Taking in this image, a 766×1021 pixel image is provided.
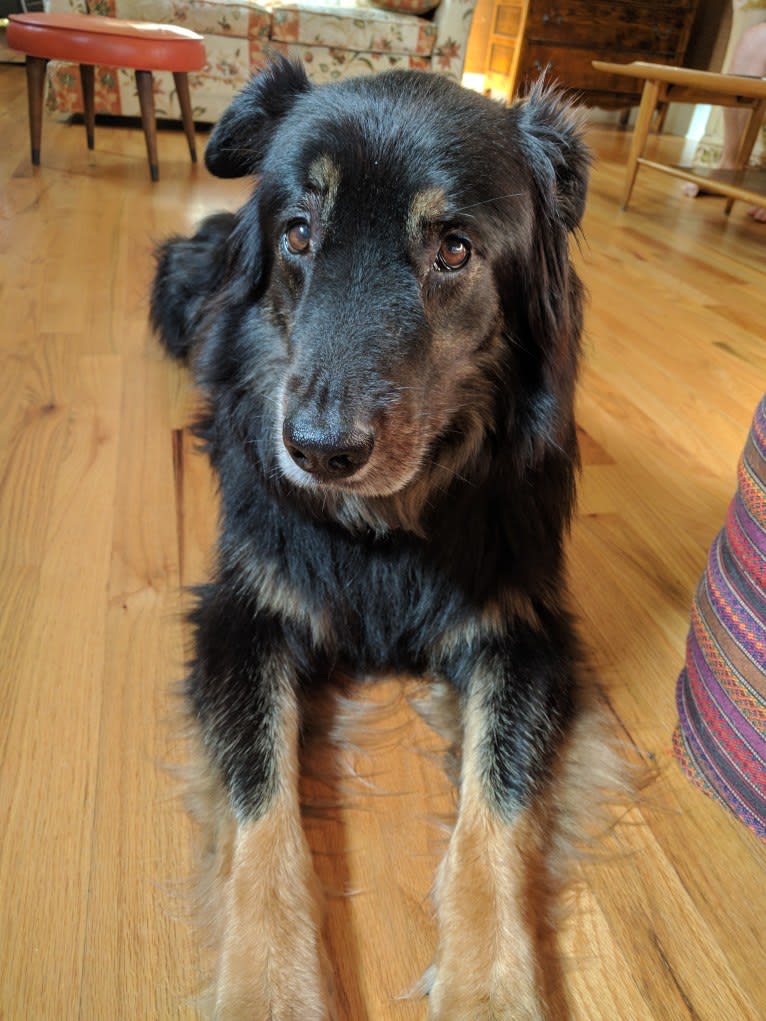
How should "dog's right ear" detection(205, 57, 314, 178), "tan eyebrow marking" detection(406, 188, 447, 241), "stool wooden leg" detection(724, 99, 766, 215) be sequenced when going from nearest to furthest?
1. "tan eyebrow marking" detection(406, 188, 447, 241)
2. "dog's right ear" detection(205, 57, 314, 178)
3. "stool wooden leg" detection(724, 99, 766, 215)

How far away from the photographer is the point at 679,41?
817 cm

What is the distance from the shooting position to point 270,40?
574 centimetres

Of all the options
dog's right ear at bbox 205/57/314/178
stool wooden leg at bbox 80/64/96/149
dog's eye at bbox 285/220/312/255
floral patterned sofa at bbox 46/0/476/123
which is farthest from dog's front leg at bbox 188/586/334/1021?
floral patterned sofa at bbox 46/0/476/123

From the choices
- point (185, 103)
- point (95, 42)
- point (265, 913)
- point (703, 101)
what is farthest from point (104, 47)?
point (265, 913)

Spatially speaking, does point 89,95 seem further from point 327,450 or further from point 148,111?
point 327,450

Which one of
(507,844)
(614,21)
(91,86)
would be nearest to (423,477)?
(507,844)

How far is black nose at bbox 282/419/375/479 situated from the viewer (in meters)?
1.08

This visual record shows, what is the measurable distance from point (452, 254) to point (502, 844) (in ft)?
2.91

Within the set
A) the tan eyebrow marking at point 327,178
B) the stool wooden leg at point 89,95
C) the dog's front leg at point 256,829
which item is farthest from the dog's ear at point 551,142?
the stool wooden leg at point 89,95

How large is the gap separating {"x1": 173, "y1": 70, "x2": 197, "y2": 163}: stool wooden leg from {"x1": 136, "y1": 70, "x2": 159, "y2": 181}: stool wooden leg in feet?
0.96

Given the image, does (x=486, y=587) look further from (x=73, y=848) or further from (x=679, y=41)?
(x=679, y=41)

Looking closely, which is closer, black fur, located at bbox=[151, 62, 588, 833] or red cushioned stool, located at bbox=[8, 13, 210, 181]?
black fur, located at bbox=[151, 62, 588, 833]

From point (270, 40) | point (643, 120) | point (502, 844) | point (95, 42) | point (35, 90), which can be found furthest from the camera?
point (270, 40)

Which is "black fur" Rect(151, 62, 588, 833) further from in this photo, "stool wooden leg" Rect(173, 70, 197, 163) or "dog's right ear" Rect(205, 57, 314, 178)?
"stool wooden leg" Rect(173, 70, 197, 163)
